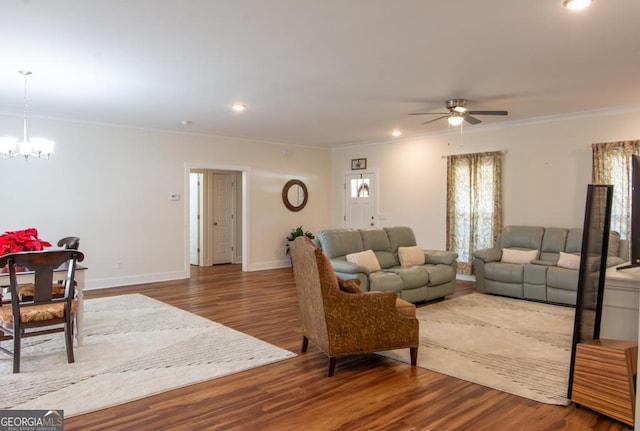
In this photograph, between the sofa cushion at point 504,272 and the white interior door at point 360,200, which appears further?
the white interior door at point 360,200

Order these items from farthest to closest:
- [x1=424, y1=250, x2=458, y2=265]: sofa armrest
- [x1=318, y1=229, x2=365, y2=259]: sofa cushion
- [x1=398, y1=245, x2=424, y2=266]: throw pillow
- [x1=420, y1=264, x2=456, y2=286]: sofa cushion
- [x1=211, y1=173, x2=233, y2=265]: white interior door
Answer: [x1=211, y1=173, x2=233, y2=265]: white interior door
[x1=424, y1=250, x2=458, y2=265]: sofa armrest
[x1=398, y1=245, x2=424, y2=266]: throw pillow
[x1=420, y1=264, x2=456, y2=286]: sofa cushion
[x1=318, y1=229, x2=365, y2=259]: sofa cushion

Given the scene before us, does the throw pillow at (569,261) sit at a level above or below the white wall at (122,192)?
below

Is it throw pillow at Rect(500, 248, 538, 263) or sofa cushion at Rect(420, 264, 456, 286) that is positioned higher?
throw pillow at Rect(500, 248, 538, 263)

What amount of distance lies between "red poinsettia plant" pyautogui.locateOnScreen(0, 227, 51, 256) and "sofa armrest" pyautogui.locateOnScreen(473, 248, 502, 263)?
557cm

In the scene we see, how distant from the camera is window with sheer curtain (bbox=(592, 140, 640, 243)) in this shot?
582 centimetres

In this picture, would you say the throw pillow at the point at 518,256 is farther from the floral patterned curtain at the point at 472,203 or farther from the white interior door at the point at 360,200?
the white interior door at the point at 360,200

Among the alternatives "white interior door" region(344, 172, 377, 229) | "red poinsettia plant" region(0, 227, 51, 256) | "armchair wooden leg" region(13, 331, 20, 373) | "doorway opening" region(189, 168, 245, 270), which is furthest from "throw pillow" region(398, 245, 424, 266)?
"doorway opening" region(189, 168, 245, 270)

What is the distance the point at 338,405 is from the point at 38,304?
250 centimetres

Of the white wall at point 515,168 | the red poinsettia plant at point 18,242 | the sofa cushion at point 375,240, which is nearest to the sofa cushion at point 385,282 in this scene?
the sofa cushion at point 375,240

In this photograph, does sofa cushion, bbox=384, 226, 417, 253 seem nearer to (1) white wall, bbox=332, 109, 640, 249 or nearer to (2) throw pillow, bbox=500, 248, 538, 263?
(2) throw pillow, bbox=500, 248, 538, 263

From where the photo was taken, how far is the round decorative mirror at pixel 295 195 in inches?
371

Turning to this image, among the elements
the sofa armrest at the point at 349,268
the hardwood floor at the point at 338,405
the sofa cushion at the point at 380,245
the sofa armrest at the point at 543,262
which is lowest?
the hardwood floor at the point at 338,405

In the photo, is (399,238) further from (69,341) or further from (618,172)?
(69,341)

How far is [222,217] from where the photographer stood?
1012 cm
